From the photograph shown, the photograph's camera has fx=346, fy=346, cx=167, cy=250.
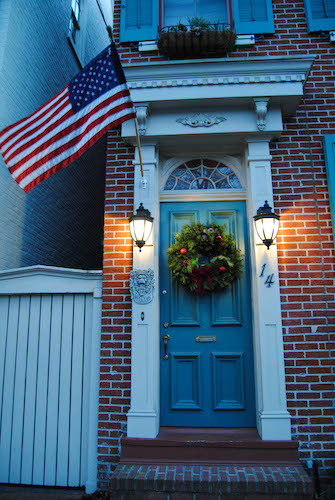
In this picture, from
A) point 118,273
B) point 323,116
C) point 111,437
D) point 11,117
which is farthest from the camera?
point 11,117

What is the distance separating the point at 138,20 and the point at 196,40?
83 centimetres

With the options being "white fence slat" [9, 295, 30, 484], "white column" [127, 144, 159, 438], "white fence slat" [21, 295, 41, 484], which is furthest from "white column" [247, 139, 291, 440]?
"white fence slat" [9, 295, 30, 484]

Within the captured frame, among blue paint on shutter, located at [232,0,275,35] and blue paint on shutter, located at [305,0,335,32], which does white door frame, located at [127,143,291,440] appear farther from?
blue paint on shutter, located at [305,0,335,32]

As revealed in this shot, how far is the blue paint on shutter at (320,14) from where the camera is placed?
398 cm

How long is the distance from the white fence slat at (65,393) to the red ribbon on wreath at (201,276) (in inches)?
52.5

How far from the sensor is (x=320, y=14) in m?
4.02

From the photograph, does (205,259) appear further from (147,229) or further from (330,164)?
(330,164)

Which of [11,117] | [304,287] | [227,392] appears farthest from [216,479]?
[11,117]

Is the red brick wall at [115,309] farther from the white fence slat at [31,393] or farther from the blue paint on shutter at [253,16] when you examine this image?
the blue paint on shutter at [253,16]

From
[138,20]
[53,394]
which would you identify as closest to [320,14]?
[138,20]

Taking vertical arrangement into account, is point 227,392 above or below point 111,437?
above

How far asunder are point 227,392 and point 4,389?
7.65 ft

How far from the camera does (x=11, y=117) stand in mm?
4348

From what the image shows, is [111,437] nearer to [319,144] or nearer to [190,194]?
[190,194]
